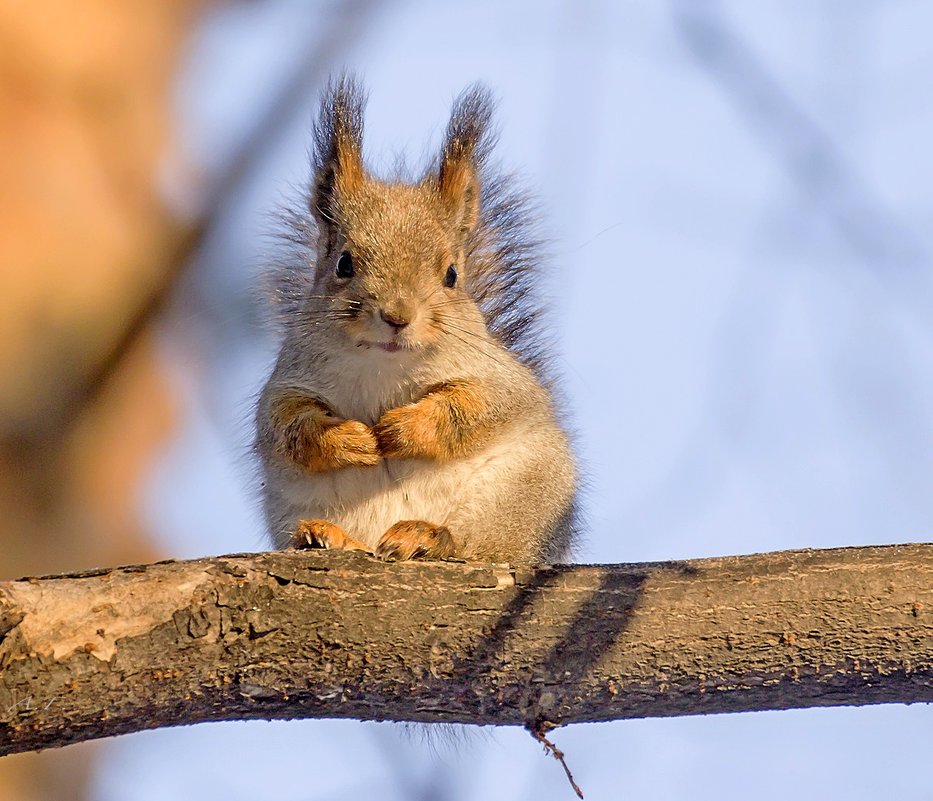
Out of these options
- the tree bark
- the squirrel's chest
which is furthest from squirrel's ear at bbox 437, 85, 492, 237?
the tree bark

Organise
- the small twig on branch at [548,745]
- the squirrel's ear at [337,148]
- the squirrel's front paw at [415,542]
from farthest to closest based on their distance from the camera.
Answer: the squirrel's ear at [337,148] → the squirrel's front paw at [415,542] → the small twig on branch at [548,745]

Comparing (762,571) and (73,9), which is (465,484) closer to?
(762,571)

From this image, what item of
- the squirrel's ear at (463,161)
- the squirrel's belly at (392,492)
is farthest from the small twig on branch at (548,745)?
the squirrel's ear at (463,161)

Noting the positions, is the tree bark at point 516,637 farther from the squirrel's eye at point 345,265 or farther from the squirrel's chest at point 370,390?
the squirrel's eye at point 345,265

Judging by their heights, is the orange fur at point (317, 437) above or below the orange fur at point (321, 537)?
above

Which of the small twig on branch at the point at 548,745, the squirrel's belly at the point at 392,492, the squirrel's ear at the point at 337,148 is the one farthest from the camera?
the squirrel's ear at the point at 337,148

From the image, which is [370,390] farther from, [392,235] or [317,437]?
[392,235]
